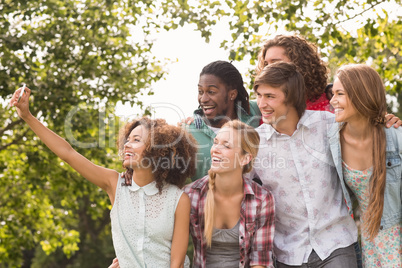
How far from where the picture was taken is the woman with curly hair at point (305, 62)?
3881 millimetres

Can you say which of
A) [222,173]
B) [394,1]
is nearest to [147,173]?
[222,173]

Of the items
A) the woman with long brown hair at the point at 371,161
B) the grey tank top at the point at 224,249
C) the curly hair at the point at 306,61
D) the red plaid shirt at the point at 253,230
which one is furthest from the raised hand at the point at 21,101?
the woman with long brown hair at the point at 371,161

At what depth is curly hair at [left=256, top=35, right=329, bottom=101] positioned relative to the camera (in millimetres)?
3883

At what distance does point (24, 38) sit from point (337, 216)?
5.29m

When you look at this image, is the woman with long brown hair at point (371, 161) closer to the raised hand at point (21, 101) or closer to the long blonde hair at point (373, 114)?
the long blonde hair at point (373, 114)

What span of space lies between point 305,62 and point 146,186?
1567 mm

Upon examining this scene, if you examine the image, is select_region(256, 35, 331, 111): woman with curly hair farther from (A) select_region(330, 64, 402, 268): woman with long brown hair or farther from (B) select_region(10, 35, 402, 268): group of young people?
(A) select_region(330, 64, 402, 268): woman with long brown hair

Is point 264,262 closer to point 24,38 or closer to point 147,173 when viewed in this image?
point 147,173

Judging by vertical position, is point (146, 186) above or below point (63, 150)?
below

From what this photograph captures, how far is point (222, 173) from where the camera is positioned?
132 inches

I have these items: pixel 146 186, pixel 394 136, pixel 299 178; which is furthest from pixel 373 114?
pixel 146 186

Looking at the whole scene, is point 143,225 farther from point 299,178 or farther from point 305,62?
point 305,62

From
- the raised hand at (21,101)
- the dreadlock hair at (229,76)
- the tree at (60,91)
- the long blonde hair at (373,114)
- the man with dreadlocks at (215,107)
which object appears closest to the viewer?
the raised hand at (21,101)

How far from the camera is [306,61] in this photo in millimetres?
3934
